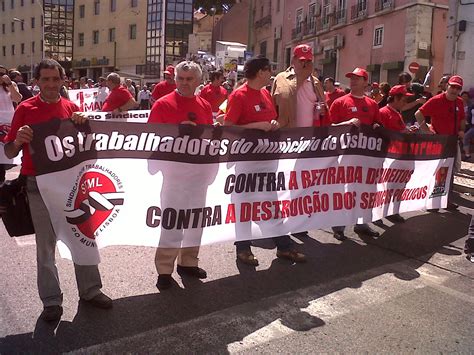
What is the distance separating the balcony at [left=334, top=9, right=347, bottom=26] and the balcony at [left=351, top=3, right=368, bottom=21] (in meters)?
0.85

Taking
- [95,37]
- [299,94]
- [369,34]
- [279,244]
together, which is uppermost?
[95,37]

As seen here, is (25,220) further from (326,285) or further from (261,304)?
(326,285)

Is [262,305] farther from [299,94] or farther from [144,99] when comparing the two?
[144,99]

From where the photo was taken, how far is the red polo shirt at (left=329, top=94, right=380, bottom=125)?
5.72 metres

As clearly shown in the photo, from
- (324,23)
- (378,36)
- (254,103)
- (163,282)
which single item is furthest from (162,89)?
(324,23)

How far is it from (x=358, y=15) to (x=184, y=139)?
27.4 m

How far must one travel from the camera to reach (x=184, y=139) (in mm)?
4055

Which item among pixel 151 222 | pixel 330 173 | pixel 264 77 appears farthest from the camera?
pixel 330 173

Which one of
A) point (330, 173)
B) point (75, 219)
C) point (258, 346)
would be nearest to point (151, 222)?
point (75, 219)

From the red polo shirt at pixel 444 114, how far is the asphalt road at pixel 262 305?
94.5 inches

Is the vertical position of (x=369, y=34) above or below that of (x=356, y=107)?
above

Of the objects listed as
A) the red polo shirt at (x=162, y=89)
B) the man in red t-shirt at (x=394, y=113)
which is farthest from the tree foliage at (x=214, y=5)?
the man in red t-shirt at (x=394, y=113)

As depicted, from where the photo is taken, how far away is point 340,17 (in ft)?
101

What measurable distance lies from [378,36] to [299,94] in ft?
79.4
